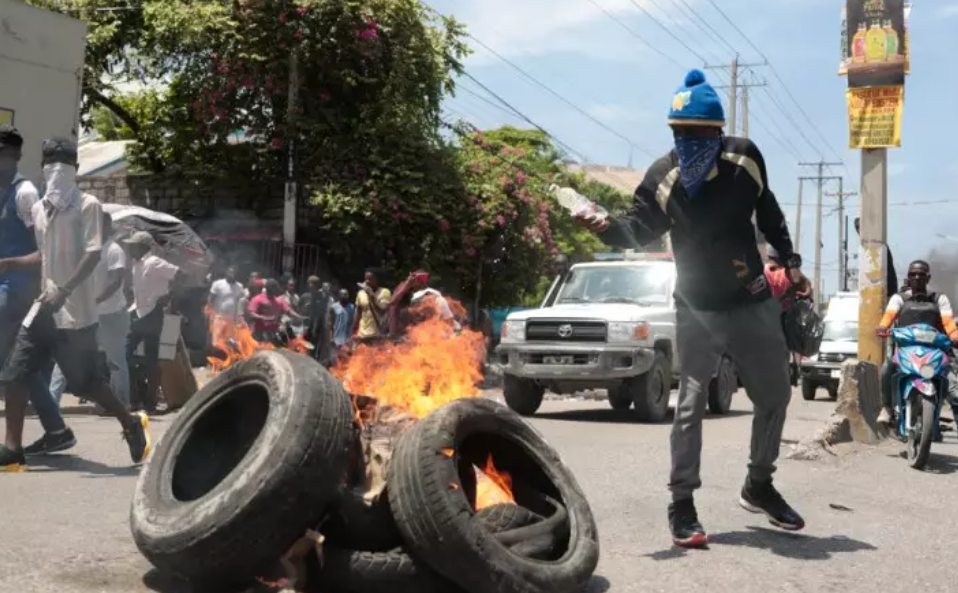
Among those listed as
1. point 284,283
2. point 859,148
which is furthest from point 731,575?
point 284,283

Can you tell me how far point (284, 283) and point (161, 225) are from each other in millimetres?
5213

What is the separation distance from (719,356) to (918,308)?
16.4 feet

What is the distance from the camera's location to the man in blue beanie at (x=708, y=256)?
5.45 meters

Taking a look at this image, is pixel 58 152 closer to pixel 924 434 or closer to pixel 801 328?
pixel 801 328

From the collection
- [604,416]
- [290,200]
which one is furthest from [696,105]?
[290,200]

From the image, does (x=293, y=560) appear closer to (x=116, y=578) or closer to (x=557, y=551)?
(x=116, y=578)

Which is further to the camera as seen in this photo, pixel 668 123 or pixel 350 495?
pixel 668 123

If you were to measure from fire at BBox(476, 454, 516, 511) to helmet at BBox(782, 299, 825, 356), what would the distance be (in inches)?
97.1

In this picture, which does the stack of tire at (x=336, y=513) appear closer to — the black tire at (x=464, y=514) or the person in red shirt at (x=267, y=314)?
the black tire at (x=464, y=514)

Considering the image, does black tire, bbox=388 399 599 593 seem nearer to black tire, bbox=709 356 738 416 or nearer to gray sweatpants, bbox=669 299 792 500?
gray sweatpants, bbox=669 299 792 500

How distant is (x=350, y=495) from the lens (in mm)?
4191

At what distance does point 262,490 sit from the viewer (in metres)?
3.88

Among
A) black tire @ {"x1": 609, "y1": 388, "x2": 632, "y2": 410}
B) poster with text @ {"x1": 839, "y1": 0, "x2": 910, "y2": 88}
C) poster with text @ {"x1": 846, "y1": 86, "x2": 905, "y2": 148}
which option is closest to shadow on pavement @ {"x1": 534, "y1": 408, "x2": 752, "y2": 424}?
black tire @ {"x1": 609, "y1": 388, "x2": 632, "y2": 410}

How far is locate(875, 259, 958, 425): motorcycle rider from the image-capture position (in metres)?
9.68
